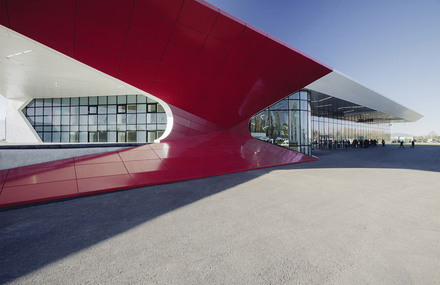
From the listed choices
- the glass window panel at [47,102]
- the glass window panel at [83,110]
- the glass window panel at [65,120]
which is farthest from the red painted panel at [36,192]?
the glass window panel at [47,102]

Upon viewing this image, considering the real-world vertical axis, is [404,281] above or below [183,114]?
below

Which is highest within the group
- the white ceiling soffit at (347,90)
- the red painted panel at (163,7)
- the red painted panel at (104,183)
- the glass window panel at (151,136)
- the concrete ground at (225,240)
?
the white ceiling soffit at (347,90)

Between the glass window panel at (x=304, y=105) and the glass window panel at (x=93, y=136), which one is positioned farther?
the glass window panel at (x=93, y=136)

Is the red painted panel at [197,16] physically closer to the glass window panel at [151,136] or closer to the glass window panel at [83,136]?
the glass window panel at [151,136]

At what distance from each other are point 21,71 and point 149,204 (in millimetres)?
14307

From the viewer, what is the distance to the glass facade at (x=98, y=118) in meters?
19.5

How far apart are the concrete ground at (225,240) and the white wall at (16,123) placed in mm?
24038

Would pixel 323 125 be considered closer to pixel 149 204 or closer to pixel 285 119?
pixel 285 119

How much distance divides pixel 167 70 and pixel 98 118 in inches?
671

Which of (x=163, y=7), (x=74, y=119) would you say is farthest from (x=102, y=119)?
(x=163, y=7)

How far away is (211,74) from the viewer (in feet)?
28.2

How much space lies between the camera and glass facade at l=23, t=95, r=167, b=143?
64.1ft

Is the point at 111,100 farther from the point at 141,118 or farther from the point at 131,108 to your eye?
the point at 141,118

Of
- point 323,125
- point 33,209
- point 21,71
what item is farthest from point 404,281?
point 323,125
